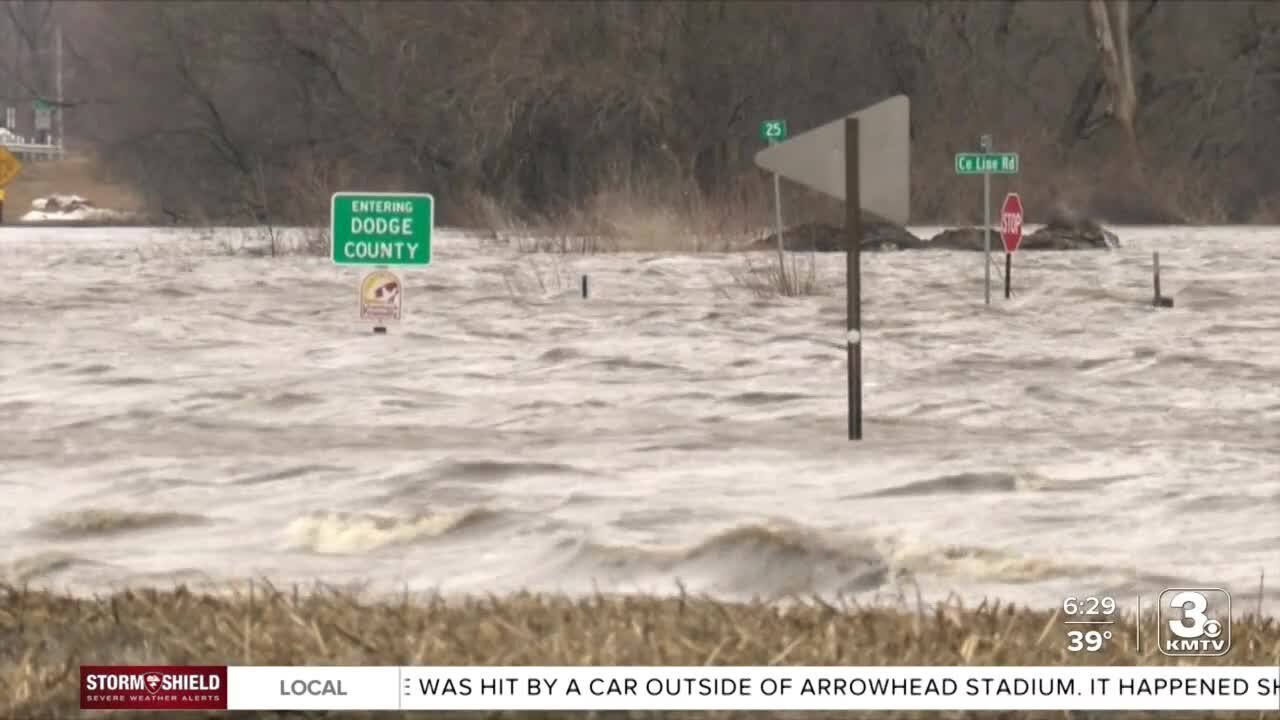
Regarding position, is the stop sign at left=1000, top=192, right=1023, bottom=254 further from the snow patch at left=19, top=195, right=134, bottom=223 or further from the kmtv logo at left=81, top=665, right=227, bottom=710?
the snow patch at left=19, top=195, right=134, bottom=223

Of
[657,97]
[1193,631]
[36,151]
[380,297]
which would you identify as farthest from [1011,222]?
[36,151]

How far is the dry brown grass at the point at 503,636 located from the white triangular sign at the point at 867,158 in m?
5.42

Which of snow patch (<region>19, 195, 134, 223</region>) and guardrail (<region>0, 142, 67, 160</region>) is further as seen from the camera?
guardrail (<region>0, 142, 67, 160</region>)

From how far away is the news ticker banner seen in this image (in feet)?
16.5

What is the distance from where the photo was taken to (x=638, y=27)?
47688 mm

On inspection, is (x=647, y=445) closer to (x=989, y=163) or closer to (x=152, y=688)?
(x=152, y=688)

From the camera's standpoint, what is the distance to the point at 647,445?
11836mm

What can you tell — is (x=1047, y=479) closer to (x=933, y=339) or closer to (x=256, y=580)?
(x=256, y=580)

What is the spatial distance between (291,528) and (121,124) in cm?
5256

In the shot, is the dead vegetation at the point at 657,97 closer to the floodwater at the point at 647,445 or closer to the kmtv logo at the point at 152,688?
the floodwater at the point at 647,445

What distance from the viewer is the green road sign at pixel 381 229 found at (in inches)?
643

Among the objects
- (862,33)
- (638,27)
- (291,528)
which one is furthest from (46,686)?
(862,33)

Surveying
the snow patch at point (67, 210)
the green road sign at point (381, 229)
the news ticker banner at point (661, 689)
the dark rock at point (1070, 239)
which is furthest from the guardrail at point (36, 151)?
the news ticker banner at point (661, 689)

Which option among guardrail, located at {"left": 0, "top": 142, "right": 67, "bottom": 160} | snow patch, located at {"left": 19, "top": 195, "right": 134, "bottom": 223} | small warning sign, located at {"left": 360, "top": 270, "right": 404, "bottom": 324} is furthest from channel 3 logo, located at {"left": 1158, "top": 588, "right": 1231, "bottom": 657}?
guardrail, located at {"left": 0, "top": 142, "right": 67, "bottom": 160}
